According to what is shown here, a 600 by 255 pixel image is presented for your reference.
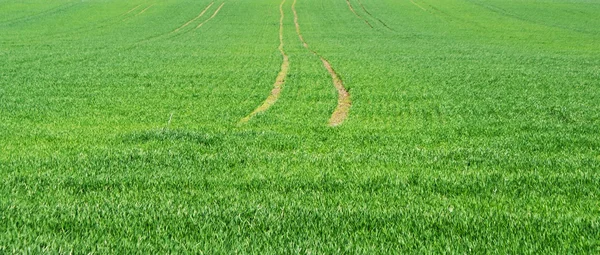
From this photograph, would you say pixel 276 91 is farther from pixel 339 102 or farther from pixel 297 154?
pixel 297 154

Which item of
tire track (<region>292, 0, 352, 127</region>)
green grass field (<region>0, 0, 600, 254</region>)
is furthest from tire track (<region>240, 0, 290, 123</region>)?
tire track (<region>292, 0, 352, 127</region>)

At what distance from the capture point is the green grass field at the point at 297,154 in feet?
19.7

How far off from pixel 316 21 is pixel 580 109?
49.2 metres

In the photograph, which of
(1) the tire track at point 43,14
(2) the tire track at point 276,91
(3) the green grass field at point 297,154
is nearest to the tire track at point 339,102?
(3) the green grass field at point 297,154

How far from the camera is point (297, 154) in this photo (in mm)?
9883

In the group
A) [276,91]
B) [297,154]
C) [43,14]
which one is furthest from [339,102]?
[43,14]

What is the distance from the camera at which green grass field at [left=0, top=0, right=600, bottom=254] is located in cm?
→ 600

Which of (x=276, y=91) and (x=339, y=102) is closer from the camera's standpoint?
(x=339, y=102)

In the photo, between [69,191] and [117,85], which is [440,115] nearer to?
[69,191]

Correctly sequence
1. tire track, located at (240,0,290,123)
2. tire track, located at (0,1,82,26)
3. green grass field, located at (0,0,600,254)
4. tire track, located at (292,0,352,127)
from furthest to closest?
tire track, located at (0,1,82,26) → tire track, located at (240,0,290,123) → tire track, located at (292,0,352,127) → green grass field, located at (0,0,600,254)

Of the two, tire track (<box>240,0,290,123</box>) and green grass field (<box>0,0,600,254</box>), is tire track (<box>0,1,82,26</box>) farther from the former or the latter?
tire track (<box>240,0,290,123</box>)

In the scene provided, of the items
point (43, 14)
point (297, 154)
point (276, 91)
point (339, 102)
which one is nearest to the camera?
point (297, 154)

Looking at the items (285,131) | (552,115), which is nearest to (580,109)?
(552,115)

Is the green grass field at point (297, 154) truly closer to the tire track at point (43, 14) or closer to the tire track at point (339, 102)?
the tire track at point (339, 102)
